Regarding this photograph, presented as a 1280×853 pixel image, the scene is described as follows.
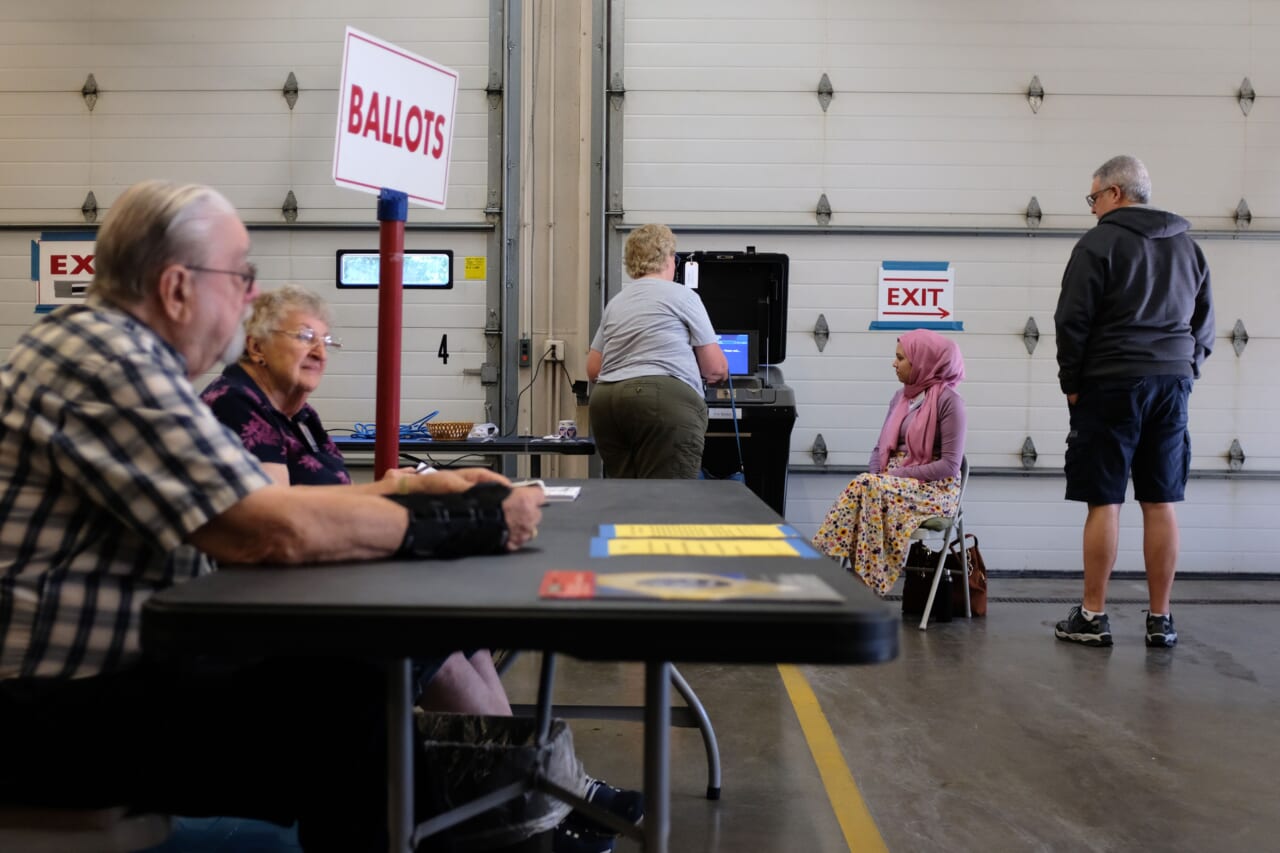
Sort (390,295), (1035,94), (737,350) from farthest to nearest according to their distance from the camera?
(1035,94) < (737,350) < (390,295)

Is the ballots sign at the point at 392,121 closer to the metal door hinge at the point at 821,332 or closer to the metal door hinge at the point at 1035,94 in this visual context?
the metal door hinge at the point at 821,332

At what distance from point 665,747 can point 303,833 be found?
0.45 meters

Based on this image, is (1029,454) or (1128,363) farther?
(1029,454)

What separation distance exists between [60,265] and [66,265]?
34mm

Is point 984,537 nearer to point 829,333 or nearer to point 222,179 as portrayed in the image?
point 829,333

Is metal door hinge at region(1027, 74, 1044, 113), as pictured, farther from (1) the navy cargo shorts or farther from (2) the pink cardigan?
(1) the navy cargo shorts

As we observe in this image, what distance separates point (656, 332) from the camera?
4027 mm

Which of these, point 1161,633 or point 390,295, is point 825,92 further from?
point 390,295

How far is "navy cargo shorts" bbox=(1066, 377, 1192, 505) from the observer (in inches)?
159

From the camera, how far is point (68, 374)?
1.24 meters

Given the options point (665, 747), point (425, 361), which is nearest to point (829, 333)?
point (425, 361)

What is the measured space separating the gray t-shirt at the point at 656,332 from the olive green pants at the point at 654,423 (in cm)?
5

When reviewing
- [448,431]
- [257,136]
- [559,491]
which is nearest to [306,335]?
[559,491]

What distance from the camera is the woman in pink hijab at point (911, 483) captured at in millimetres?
4562
